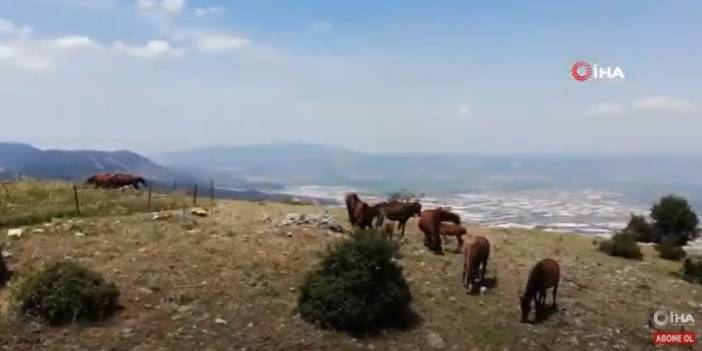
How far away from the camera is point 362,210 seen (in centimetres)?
2169

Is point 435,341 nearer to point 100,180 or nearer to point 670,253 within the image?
point 670,253

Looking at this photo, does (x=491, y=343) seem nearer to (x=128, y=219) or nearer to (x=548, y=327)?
(x=548, y=327)

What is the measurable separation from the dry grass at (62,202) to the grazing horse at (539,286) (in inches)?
551

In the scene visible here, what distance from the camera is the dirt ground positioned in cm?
1470

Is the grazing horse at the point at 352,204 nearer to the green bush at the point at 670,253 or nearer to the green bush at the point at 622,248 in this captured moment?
the green bush at the point at 622,248

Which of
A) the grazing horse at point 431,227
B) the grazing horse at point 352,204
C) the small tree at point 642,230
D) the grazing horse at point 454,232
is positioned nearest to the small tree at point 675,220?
the small tree at point 642,230

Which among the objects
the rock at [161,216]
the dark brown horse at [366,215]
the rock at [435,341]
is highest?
the dark brown horse at [366,215]

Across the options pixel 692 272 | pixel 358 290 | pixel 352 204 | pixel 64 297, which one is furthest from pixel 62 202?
pixel 692 272

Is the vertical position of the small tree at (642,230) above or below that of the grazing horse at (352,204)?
below

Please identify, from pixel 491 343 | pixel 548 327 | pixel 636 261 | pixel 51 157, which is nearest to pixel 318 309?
pixel 491 343

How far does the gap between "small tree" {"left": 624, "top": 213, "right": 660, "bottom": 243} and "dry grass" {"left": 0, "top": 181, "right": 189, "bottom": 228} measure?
68.1ft

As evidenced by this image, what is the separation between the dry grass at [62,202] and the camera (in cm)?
2290

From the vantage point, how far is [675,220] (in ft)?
110

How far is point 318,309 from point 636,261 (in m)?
12.9
